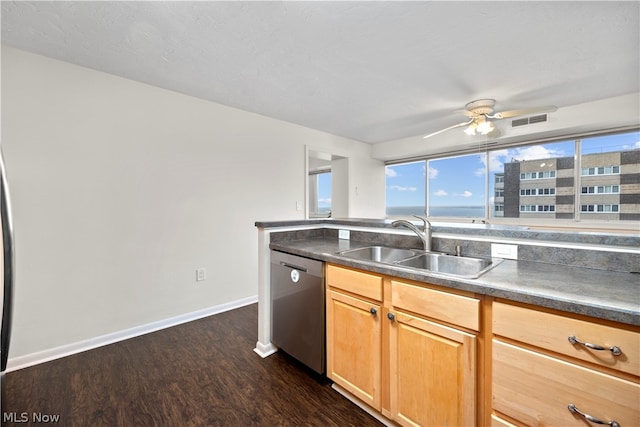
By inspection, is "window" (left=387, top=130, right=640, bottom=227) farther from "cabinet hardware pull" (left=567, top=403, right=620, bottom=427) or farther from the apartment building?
"cabinet hardware pull" (left=567, top=403, right=620, bottom=427)

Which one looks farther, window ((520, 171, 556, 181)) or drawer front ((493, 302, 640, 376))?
window ((520, 171, 556, 181))

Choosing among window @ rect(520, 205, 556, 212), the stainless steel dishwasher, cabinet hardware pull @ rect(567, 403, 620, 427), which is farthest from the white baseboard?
window @ rect(520, 205, 556, 212)

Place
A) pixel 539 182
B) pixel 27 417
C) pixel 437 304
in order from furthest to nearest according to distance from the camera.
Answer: pixel 539 182 → pixel 27 417 → pixel 437 304

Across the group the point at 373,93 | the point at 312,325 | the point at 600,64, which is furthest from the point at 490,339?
the point at 600,64

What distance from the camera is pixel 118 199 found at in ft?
7.85

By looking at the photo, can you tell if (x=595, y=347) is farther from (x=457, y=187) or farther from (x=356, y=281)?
(x=457, y=187)

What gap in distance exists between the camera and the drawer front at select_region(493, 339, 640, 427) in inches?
32.4

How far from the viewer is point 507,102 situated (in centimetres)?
312

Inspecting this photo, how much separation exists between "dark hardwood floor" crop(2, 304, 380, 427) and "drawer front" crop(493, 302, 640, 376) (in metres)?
0.97

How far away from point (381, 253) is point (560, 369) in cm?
114

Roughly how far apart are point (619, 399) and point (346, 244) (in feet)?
4.92

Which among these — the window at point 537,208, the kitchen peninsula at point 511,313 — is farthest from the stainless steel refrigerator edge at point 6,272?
the window at point 537,208

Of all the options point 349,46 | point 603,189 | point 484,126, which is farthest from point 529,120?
point 349,46

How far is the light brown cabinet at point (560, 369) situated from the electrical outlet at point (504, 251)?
580 mm
